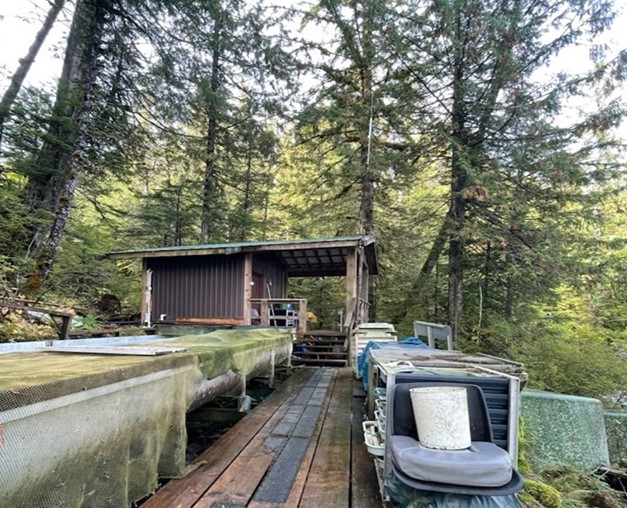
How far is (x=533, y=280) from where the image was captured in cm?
970

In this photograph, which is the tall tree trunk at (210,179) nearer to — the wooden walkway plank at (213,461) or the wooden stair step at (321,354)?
the wooden stair step at (321,354)

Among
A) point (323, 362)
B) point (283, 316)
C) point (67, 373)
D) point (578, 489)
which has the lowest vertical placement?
point (578, 489)

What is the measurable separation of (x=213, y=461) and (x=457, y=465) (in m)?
1.88

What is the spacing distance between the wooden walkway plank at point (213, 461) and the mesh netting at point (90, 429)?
98 millimetres

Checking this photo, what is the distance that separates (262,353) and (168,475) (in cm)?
257

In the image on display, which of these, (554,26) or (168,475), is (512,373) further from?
(554,26)

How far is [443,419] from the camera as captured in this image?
1987 millimetres

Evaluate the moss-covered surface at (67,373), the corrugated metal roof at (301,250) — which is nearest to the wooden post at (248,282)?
the corrugated metal roof at (301,250)

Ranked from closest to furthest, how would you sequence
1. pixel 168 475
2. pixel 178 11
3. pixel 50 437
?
pixel 50 437, pixel 168 475, pixel 178 11

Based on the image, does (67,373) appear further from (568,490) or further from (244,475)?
(568,490)

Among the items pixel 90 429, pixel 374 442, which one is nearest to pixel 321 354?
pixel 374 442

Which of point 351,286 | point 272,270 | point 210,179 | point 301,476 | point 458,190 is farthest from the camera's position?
point 210,179

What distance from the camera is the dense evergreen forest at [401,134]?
863 cm

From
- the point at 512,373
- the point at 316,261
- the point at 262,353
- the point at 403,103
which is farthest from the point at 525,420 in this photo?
the point at 403,103
